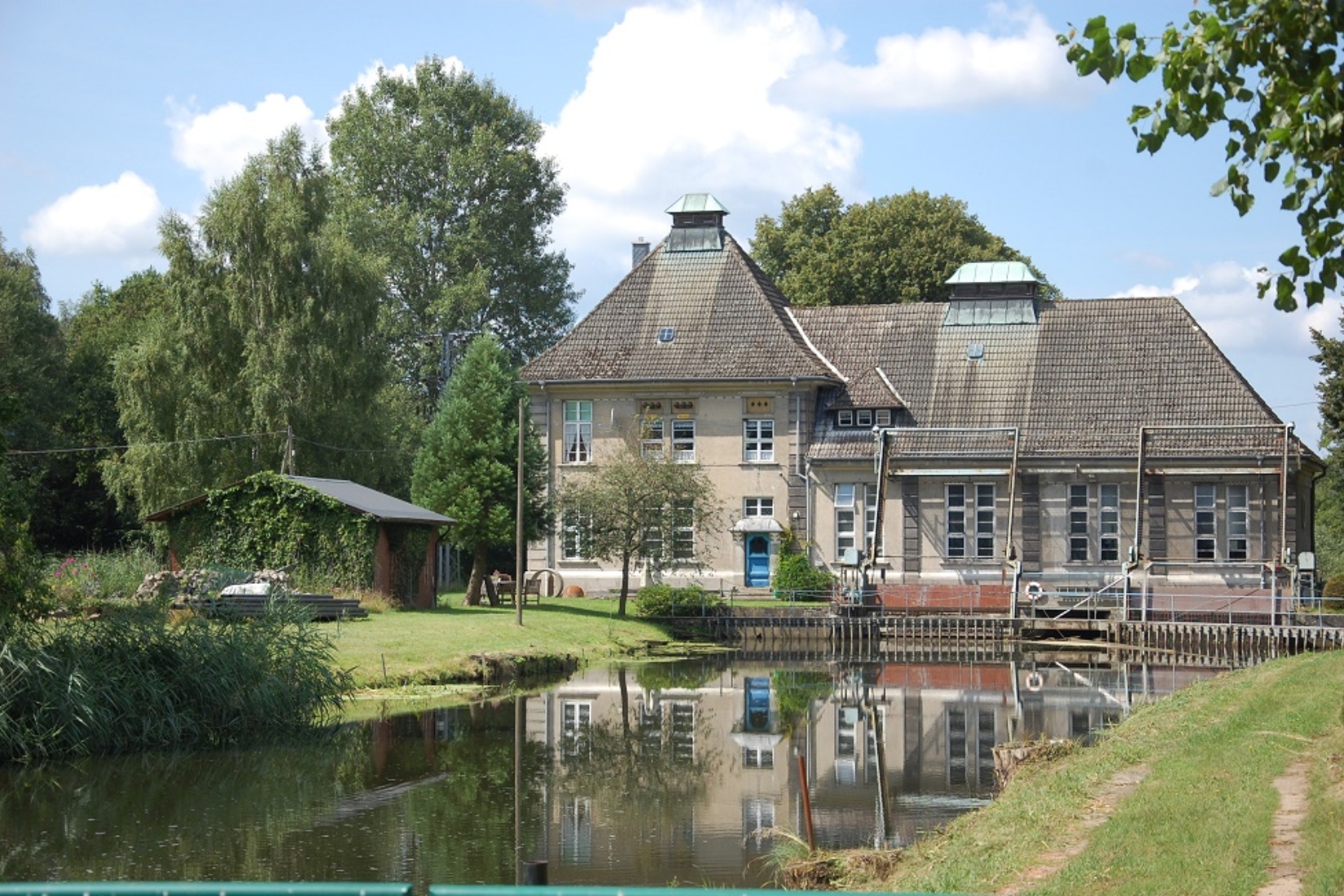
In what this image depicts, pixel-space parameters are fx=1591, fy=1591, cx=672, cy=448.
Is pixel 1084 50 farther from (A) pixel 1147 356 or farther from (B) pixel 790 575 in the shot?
(A) pixel 1147 356

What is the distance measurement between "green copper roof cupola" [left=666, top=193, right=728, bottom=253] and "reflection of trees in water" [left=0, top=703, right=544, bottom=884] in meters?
31.6

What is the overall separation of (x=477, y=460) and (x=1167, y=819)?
32.5 m

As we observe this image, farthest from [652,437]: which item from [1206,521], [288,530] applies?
[1206,521]

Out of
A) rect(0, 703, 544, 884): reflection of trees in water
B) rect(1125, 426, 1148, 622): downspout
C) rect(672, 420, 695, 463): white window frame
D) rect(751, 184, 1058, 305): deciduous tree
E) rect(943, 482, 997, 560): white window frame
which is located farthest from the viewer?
rect(751, 184, 1058, 305): deciduous tree

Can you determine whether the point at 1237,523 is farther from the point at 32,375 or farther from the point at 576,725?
the point at 32,375

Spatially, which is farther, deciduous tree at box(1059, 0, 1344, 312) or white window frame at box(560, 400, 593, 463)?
white window frame at box(560, 400, 593, 463)

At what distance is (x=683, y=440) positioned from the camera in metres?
49.1

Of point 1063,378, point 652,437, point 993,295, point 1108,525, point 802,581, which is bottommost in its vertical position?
point 802,581

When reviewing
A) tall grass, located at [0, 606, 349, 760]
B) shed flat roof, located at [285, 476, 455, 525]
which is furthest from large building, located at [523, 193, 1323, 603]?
tall grass, located at [0, 606, 349, 760]

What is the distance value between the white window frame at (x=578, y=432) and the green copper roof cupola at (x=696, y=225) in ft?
21.3

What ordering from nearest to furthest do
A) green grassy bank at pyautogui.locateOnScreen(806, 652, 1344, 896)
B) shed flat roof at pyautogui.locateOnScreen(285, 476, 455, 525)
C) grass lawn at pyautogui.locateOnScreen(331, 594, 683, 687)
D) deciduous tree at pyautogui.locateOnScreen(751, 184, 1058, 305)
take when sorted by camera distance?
green grassy bank at pyautogui.locateOnScreen(806, 652, 1344, 896) < grass lawn at pyautogui.locateOnScreen(331, 594, 683, 687) < shed flat roof at pyautogui.locateOnScreen(285, 476, 455, 525) < deciduous tree at pyautogui.locateOnScreen(751, 184, 1058, 305)

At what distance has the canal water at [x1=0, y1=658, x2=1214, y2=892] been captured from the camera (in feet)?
47.5

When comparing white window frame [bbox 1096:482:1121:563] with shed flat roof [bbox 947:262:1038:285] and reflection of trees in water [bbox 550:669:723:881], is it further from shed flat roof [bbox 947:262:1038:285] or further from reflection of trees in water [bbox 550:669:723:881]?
reflection of trees in water [bbox 550:669:723:881]

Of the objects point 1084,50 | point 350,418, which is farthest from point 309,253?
point 1084,50
